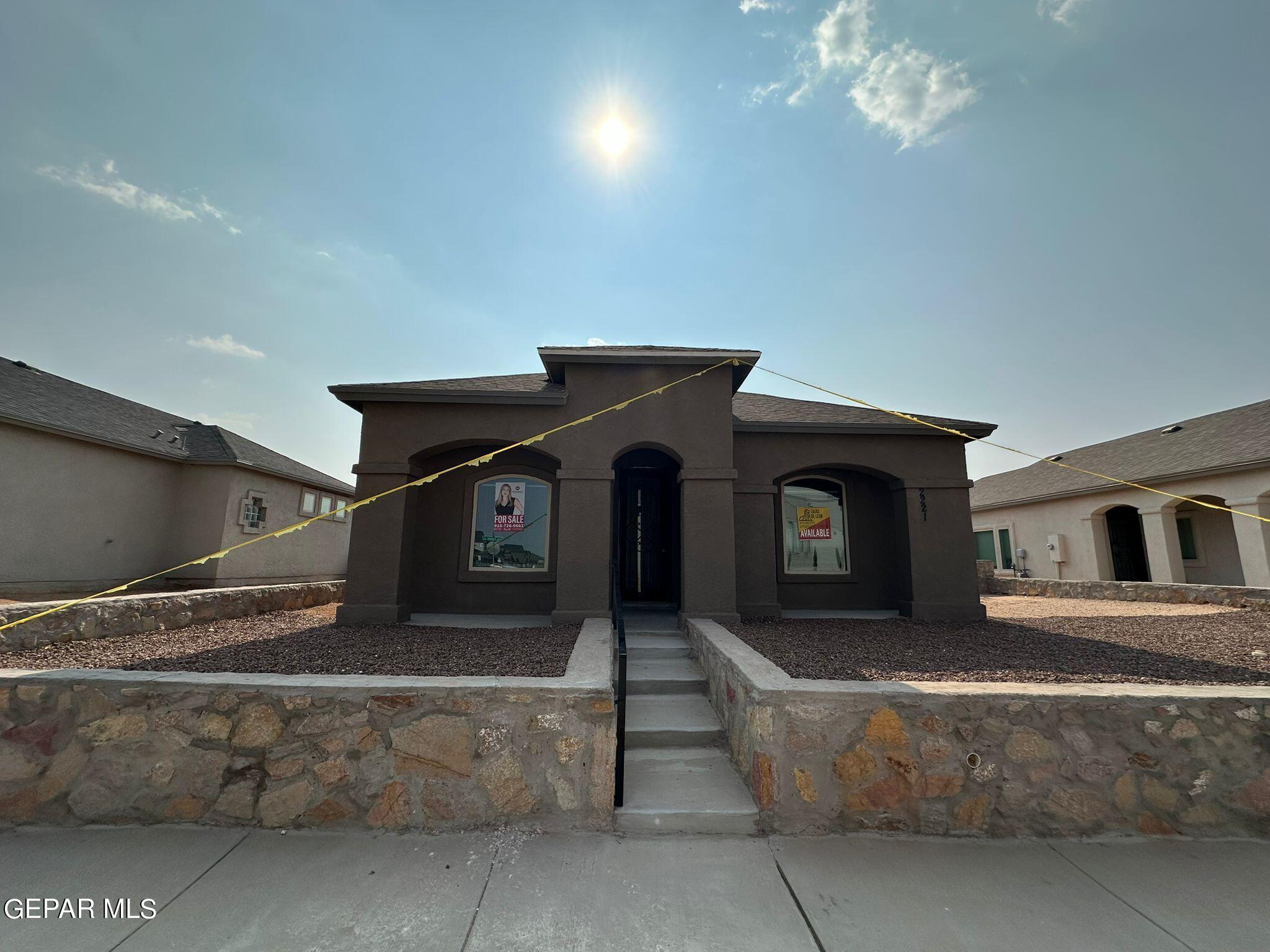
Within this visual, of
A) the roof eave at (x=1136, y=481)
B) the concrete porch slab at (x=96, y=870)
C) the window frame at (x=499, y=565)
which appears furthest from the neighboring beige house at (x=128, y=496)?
the roof eave at (x=1136, y=481)

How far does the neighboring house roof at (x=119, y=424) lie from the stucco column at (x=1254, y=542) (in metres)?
23.0

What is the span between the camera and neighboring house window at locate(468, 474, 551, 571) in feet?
27.2

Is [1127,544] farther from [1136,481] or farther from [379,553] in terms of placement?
[379,553]

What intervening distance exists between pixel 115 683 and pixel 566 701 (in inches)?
109

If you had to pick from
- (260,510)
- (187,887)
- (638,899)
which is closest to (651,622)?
(638,899)

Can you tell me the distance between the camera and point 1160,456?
14.4 meters

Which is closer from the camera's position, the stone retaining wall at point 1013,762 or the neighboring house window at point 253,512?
the stone retaining wall at point 1013,762

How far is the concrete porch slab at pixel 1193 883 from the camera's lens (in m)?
2.37

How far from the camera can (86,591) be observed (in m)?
10.7

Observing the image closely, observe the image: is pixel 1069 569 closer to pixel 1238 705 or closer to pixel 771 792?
pixel 1238 705

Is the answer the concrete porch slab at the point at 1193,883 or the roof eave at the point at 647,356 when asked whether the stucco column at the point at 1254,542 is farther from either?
the concrete porch slab at the point at 1193,883

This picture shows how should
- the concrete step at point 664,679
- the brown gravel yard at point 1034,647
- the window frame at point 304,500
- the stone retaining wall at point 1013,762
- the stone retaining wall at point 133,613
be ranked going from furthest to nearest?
the window frame at point 304,500
the stone retaining wall at point 133,613
the concrete step at point 664,679
the brown gravel yard at point 1034,647
the stone retaining wall at point 1013,762

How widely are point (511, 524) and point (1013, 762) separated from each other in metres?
6.76

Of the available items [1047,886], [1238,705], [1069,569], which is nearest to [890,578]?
[1238,705]
